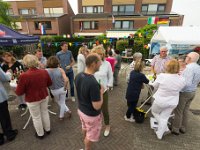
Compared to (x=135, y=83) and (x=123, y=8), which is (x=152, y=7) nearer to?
(x=123, y=8)

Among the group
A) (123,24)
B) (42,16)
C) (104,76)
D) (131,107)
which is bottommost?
(131,107)

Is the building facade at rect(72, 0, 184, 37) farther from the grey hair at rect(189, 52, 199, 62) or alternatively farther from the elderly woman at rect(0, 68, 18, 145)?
the elderly woman at rect(0, 68, 18, 145)

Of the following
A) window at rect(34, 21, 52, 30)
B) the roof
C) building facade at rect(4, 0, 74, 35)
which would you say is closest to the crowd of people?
the roof

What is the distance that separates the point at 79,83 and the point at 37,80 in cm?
102

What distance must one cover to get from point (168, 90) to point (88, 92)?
5.38 feet

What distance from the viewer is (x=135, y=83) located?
9.78ft

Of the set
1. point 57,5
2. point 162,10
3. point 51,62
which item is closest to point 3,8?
point 57,5

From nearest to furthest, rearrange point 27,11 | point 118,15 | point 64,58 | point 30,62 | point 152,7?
point 30,62 → point 64,58 → point 118,15 → point 152,7 → point 27,11

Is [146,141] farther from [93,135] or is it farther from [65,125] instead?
[65,125]

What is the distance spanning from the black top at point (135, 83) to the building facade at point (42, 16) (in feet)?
71.0

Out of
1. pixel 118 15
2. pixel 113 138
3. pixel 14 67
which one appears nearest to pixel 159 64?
pixel 113 138

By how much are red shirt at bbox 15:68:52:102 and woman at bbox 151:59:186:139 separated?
2.24 metres

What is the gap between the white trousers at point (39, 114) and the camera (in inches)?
97.0

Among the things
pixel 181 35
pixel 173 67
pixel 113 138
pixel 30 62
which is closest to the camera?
pixel 30 62
